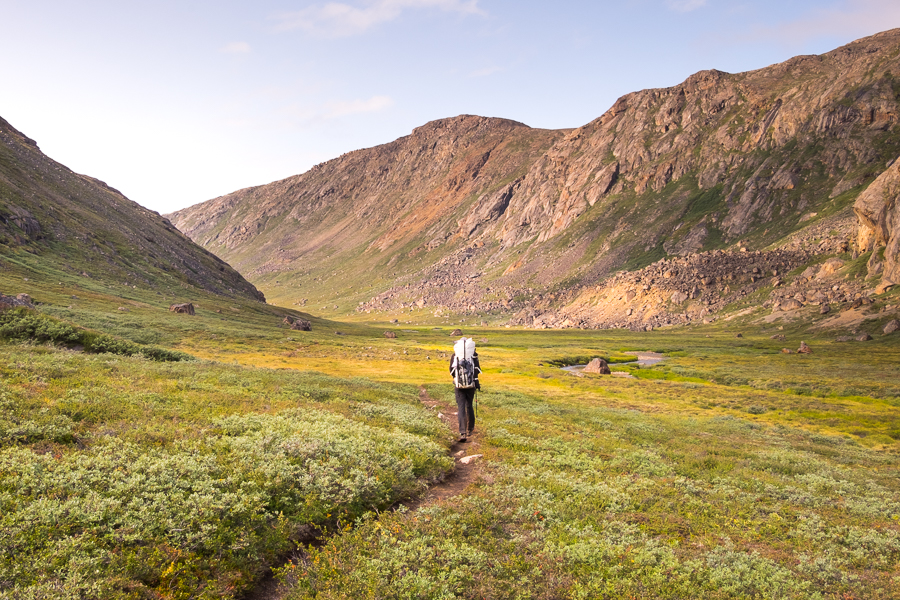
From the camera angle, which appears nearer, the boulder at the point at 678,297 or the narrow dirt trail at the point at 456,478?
the narrow dirt trail at the point at 456,478

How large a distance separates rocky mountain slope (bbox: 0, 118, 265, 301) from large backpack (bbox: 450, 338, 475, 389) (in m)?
87.7

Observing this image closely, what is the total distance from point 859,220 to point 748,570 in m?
150

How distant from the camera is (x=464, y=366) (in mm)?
17469

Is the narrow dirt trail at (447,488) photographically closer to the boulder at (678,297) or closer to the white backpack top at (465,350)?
the white backpack top at (465,350)

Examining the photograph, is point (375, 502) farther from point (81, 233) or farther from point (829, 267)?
point (829, 267)

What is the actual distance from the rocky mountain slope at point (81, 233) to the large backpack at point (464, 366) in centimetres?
8767

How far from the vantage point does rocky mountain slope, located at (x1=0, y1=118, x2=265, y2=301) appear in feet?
275

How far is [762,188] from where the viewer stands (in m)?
174

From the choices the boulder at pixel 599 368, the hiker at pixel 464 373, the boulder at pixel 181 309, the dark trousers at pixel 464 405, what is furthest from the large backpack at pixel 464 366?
the boulder at pixel 181 309

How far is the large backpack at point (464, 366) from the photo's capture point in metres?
17.5

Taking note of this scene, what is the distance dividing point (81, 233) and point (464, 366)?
375 feet

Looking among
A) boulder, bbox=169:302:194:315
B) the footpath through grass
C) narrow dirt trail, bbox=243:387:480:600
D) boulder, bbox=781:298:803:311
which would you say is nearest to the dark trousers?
narrow dirt trail, bbox=243:387:480:600

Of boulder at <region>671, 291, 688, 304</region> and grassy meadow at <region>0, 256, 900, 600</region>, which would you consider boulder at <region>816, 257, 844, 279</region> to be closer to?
boulder at <region>671, 291, 688, 304</region>

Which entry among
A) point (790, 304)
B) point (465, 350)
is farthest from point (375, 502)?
point (790, 304)
